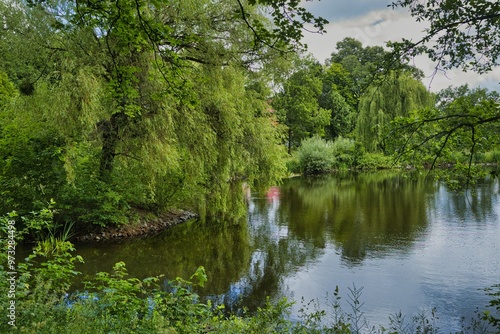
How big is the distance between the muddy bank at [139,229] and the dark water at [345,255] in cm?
37

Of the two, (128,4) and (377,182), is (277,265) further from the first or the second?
(377,182)

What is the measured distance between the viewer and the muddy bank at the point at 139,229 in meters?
9.34

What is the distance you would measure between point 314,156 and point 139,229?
61.4 ft

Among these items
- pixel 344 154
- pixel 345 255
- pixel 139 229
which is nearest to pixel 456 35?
pixel 345 255

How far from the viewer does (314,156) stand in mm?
27359

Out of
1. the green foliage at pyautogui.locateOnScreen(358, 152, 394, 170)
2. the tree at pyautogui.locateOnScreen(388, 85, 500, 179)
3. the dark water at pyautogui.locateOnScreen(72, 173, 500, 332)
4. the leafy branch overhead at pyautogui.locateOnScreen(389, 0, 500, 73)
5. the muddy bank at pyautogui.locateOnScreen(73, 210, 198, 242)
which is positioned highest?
the leafy branch overhead at pyautogui.locateOnScreen(389, 0, 500, 73)

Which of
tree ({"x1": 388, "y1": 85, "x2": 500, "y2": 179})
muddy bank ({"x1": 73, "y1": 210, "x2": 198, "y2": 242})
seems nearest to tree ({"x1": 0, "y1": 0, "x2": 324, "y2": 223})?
muddy bank ({"x1": 73, "y1": 210, "x2": 198, "y2": 242})

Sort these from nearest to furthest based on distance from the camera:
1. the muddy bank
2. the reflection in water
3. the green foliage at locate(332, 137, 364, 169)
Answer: the muddy bank → the reflection in water → the green foliage at locate(332, 137, 364, 169)

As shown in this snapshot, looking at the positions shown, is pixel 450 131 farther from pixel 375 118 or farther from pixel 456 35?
pixel 375 118

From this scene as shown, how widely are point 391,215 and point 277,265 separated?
20.6 feet

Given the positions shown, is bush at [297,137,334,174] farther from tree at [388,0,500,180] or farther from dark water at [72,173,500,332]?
tree at [388,0,500,180]

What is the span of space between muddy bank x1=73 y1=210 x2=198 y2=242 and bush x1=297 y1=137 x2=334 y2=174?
16126 millimetres

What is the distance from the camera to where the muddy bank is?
9336mm

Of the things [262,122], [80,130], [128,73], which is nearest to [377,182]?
[262,122]
